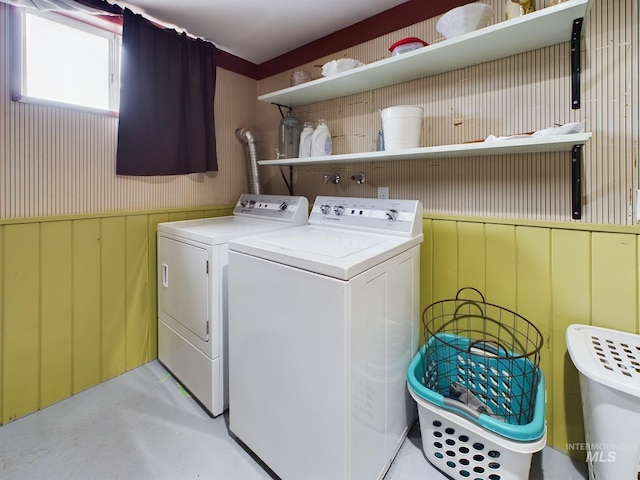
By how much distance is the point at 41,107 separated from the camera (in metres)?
1.67

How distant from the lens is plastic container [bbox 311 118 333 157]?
6.89 ft

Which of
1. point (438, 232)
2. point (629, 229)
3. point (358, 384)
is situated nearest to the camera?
point (358, 384)

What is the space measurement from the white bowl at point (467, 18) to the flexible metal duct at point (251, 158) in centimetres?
154

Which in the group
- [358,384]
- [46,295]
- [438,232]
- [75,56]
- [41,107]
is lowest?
[358,384]

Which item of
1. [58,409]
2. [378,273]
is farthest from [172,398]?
[378,273]

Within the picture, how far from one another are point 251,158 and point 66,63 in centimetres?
120

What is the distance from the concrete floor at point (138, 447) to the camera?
4.57ft

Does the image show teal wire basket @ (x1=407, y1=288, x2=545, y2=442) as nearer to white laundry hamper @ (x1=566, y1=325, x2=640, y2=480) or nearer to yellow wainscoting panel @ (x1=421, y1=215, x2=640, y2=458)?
yellow wainscoting panel @ (x1=421, y1=215, x2=640, y2=458)

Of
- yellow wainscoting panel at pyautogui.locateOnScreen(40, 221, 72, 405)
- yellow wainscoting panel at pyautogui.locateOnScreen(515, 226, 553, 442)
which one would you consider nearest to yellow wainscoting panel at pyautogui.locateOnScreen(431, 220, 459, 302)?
yellow wainscoting panel at pyautogui.locateOnScreen(515, 226, 553, 442)

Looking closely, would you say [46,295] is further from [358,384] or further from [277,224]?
[358,384]

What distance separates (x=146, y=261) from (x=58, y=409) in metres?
0.90

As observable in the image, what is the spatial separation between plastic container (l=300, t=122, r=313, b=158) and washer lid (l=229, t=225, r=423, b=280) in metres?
0.68

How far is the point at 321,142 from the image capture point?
6.89 ft

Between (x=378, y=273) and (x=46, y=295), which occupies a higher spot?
(x=378, y=273)
